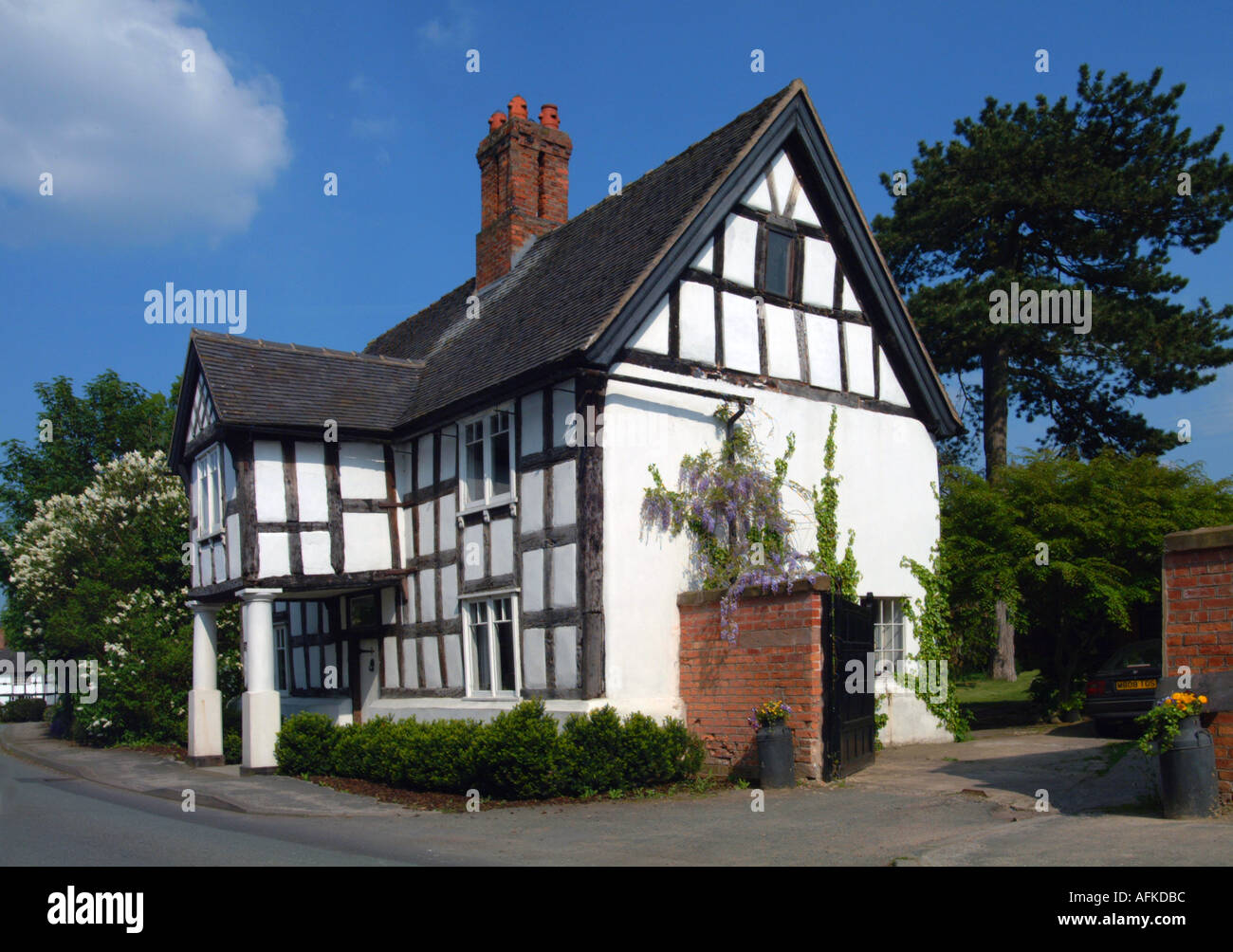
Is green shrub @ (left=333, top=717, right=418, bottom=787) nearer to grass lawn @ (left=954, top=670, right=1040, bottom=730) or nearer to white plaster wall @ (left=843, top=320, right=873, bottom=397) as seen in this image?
white plaster wall @ (left=843, top=320, right=873, bottom=397)

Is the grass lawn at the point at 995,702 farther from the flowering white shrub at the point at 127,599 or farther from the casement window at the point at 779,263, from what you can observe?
the flowering white shrub at the point at 127,599

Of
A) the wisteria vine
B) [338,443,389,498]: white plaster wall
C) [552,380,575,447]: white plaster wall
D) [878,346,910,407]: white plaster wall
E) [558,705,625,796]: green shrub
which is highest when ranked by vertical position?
[878,346,910,407]: white plaster wall

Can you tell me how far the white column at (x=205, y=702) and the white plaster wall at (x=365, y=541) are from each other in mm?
3690

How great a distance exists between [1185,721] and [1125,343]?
23386mm

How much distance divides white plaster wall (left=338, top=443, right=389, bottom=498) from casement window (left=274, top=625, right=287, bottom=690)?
6170 mm

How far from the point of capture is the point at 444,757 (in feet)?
45.6

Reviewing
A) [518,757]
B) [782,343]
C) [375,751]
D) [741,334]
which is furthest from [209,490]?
[782,343]

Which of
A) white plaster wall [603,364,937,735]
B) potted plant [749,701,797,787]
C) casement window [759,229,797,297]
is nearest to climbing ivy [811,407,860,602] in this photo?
white plaster wall [603,364,937,735]

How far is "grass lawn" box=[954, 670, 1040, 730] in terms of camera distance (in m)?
21.2

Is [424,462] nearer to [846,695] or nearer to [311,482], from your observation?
[311,482]

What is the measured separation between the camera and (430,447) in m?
18.0
